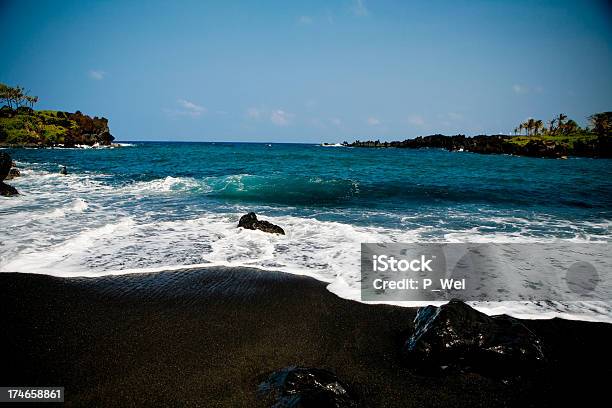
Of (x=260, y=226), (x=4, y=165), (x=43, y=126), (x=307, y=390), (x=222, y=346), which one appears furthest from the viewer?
(x=43, y=126)

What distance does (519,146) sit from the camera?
64.8 meters

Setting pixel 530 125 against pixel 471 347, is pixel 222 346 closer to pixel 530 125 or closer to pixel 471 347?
pixel 471 347

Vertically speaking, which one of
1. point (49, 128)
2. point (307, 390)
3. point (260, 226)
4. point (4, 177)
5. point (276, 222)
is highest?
point (49, 128)

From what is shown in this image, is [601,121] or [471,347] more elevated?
[601,121]

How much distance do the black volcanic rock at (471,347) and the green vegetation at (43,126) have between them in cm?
8489

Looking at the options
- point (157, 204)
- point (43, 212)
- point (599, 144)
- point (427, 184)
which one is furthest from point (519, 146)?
point (43, 212)

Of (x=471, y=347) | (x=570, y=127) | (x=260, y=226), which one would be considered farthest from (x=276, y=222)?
(x=570, y=127)

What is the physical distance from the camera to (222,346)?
418 centimetres

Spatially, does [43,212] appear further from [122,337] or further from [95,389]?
[95,389]

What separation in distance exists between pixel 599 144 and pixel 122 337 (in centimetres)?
8380

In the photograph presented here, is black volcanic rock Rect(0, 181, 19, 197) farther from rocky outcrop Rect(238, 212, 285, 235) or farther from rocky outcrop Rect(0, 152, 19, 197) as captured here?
rocky outcrop Rect(238, 212, 285, 235)

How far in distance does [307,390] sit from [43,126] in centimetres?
9304

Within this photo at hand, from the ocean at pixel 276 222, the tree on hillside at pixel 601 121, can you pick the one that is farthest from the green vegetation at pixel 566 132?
the ocean at pixel 276 222

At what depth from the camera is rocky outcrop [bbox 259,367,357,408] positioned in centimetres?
301
